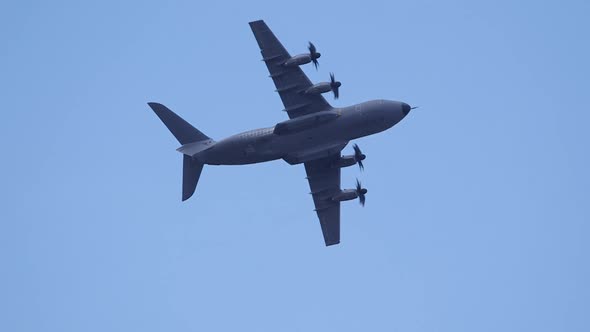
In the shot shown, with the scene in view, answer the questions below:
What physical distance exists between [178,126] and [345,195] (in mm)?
16678

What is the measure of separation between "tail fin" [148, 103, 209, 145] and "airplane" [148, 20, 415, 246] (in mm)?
483

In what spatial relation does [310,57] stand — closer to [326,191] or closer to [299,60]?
[299,60]

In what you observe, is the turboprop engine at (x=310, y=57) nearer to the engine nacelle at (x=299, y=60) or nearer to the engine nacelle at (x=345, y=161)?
the engine nacelle at (x=299, y=60)

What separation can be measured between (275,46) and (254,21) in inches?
110

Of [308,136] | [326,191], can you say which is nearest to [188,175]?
[308,136]

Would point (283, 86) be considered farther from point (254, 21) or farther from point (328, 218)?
point (328, 218)

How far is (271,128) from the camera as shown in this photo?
292 feet

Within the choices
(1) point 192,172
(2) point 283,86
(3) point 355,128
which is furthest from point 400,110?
(1) point 192,172

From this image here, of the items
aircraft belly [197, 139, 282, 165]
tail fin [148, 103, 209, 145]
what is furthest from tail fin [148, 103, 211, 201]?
aircraft belly [197, 139, 282, 165]

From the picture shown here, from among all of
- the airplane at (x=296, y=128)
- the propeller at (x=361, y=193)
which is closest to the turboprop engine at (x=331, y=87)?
the airplane at (x=296, y=128)

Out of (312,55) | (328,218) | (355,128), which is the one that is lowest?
(328,218)

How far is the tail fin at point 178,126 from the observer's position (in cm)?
9244

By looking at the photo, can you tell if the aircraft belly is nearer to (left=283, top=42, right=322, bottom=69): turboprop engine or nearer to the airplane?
the airplane

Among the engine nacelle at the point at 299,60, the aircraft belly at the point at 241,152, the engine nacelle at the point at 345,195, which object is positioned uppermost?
the engine nacelle at the point at 299,60
